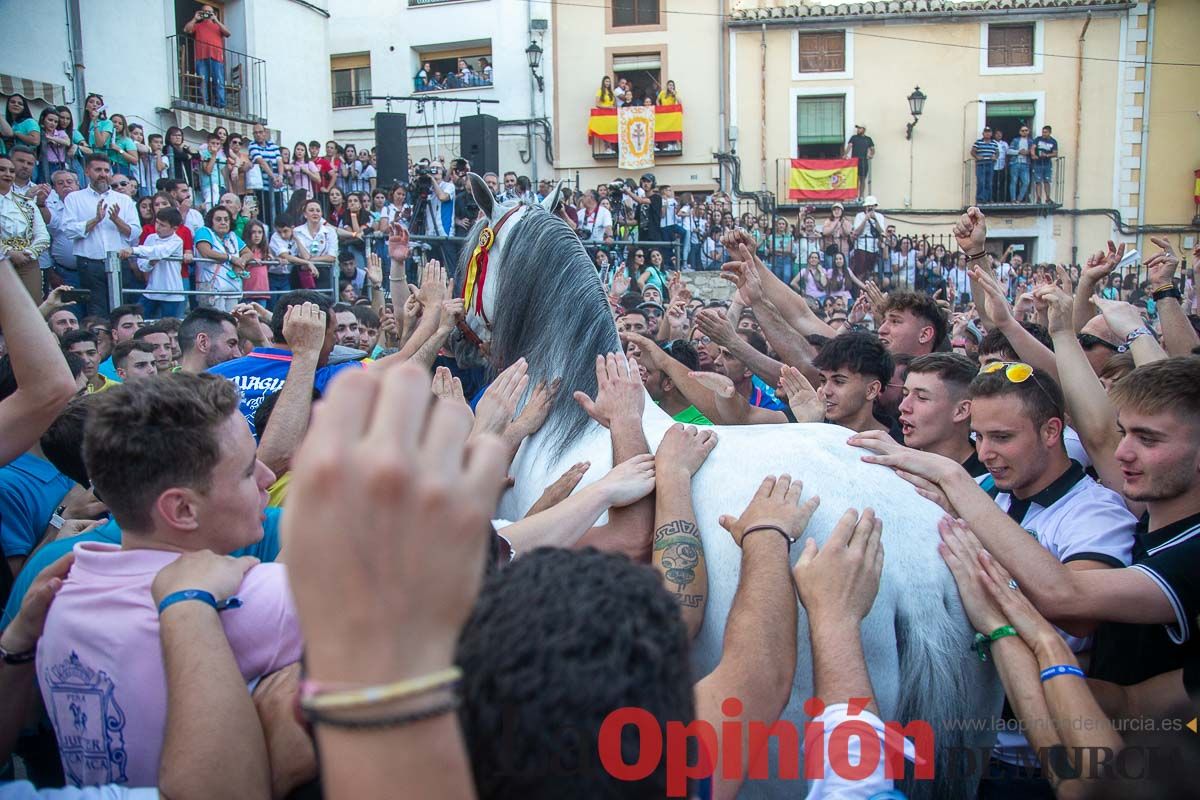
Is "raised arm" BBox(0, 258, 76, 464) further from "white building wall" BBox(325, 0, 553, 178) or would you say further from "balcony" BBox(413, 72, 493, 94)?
"balcony" BBox(413, 72, 493, 94)

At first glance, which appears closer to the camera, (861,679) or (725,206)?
Result: (861,679)

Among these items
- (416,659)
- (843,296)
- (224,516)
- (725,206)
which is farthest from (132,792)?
(725,206)

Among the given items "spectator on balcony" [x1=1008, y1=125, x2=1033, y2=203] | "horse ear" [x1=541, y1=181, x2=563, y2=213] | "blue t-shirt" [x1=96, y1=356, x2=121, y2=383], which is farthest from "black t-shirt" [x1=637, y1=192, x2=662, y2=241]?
"horse ear" [x1=541, y1=181, x2=563, y2=213]

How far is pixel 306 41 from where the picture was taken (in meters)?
21.4

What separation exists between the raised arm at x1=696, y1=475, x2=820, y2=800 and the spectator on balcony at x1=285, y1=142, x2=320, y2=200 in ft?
46.4

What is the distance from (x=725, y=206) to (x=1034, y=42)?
445 inches

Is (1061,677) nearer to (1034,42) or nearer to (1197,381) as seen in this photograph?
(1197,381)

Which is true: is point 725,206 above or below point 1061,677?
above

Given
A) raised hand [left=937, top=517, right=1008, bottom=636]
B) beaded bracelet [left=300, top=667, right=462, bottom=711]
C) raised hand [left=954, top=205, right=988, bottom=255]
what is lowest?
raised hand [left=937, top=517, right=1008, bottom=636]

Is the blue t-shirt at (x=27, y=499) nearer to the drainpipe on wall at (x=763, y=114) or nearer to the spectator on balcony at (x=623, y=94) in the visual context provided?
the spectator on balcony at (x=623, y=94)

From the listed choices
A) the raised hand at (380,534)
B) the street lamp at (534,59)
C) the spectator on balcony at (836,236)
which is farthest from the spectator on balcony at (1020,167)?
the raised hand at (380,534)

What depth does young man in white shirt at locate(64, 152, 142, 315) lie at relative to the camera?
9.35 m

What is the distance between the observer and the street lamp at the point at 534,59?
2567cm

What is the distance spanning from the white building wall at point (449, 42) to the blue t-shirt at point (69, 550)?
2442cm
